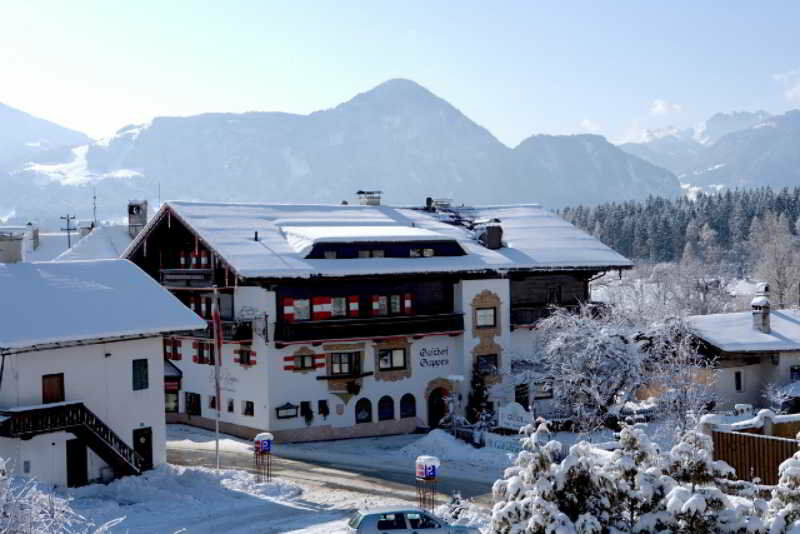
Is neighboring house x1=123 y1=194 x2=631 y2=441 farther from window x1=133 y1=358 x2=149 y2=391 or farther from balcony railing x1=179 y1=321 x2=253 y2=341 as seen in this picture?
window x1=133 y1=358 x2=149 y2=391

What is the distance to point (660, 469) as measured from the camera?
56.0 ft

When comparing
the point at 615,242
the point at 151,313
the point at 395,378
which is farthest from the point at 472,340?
the point at 615,242

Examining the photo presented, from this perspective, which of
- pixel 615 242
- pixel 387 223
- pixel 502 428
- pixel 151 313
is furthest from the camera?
pixel 615 242

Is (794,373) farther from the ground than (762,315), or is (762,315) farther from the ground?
(762,315)

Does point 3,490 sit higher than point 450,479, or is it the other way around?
point 3,490

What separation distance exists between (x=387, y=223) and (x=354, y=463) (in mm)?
17793

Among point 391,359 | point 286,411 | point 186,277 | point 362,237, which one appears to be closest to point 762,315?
point 391,359

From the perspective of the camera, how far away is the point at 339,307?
49.3 metres

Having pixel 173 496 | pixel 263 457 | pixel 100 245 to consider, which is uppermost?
pixel 100 245

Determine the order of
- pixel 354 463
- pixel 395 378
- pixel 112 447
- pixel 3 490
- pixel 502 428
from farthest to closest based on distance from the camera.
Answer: pixel 395 378
pixel 502 428
pixel 354 463
pixel 112 447
pixel 3 490

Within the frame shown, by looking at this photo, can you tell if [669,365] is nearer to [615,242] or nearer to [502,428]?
[502,428]

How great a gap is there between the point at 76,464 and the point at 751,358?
117 feet

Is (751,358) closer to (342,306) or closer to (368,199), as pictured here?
(342,306)

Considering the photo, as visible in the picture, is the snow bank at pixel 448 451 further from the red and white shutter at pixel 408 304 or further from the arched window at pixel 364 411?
the red and white shutter at pixel 408 304
